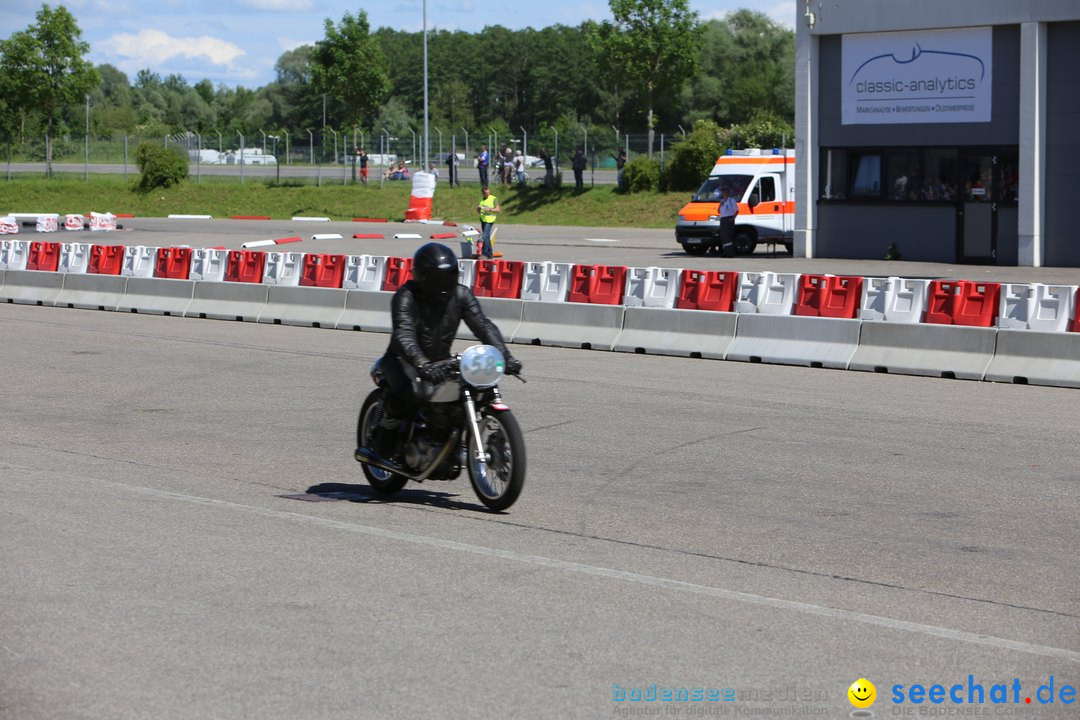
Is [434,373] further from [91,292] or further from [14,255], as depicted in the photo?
[14,255]

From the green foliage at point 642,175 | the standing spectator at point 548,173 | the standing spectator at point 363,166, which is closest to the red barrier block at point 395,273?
the green foliage at point 642,175

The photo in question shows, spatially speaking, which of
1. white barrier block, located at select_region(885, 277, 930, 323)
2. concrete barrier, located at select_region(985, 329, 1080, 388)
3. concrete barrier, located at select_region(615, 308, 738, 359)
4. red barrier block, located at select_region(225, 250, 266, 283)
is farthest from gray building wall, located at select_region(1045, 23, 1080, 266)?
red barrier block, located at select_region(225, 250, 266, 283)

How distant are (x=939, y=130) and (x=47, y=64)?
44208 mm

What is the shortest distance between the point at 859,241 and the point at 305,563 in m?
25.8

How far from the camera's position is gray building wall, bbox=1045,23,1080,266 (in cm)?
2800

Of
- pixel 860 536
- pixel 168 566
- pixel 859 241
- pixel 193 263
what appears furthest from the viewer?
pixel 859 241

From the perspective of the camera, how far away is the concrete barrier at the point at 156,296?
878 inches

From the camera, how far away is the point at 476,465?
8.27m

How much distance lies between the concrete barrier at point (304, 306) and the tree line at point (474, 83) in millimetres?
31107

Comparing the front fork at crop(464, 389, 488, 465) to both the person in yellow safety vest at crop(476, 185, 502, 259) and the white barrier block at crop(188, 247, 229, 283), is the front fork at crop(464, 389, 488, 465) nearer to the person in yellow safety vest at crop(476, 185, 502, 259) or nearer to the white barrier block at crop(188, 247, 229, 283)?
the white barrier block at crop(188, 247, 229, 283)

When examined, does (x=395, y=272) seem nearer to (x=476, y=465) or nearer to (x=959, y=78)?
(x=476, y=465)

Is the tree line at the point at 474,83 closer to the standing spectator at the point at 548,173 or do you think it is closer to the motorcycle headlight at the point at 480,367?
the standing spectator at the point at 548,173

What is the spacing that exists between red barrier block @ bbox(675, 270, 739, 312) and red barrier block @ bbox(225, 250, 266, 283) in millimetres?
7756

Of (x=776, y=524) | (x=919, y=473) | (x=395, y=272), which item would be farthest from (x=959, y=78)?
(x=776, y=524)
